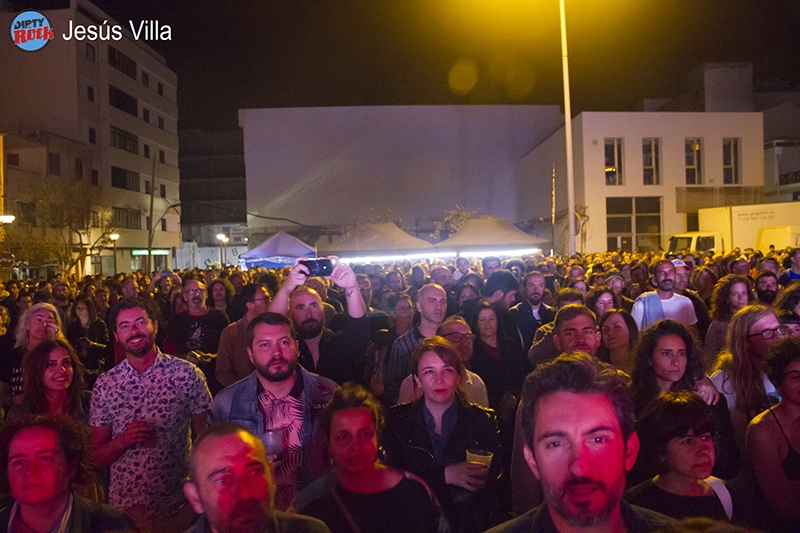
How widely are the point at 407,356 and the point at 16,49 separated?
146ft

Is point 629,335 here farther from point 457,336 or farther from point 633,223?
point 633,223

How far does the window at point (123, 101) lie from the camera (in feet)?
143

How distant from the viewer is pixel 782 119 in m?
43.3

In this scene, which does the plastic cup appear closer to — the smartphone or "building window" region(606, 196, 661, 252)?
the smartphone

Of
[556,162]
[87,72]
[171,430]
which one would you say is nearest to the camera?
[171,430]

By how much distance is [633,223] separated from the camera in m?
34.7

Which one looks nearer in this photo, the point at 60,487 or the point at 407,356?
the point at 60,487

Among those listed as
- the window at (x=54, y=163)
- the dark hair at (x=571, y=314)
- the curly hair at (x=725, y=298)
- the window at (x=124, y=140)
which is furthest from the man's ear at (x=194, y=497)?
the window at (x=124, y=140)

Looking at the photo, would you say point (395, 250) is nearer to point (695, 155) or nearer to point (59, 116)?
point (695, 155)

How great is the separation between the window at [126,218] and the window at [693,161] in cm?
3483

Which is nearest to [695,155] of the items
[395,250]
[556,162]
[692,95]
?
[556,162]

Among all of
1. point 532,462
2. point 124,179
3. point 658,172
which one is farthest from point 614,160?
point 532,462

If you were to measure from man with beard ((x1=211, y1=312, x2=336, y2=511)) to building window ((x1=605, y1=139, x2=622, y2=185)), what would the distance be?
1320 inches

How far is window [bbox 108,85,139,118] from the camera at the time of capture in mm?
43656
